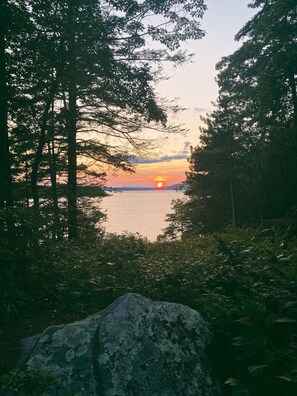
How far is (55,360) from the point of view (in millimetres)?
3414

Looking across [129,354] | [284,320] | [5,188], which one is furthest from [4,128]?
[284,320]

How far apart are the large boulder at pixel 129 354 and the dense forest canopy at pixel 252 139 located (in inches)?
462

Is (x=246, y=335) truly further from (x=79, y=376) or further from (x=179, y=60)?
(x=179, y=60)

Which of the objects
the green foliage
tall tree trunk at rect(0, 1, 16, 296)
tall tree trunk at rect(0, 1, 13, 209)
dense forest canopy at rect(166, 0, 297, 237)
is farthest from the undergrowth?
dense forest canopy at rect(166, 0, 297, 237)

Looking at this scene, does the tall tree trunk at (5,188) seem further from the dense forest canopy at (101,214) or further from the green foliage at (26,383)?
the green foliage at (26,383)

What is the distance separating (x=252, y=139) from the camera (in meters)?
27.3

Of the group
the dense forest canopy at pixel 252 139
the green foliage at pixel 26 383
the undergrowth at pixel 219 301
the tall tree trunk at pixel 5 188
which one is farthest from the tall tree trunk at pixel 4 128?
the dense forest canopy at pixel 252 139

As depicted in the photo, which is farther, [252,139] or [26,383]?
[252,139]

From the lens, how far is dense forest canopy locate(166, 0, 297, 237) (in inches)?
573

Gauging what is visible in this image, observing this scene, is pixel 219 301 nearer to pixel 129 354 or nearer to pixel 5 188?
pixel 129 354

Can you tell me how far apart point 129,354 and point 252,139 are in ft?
86.7

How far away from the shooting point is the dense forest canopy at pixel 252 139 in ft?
47.8

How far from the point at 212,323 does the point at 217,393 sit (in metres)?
0.71

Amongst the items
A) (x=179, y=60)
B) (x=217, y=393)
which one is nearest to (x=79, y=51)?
(x=179, y=60)
